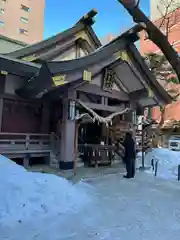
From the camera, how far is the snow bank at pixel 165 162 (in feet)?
34.6

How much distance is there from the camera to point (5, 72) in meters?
8.61

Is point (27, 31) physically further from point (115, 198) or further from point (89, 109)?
point (115, 198)

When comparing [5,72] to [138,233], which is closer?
[138,233]

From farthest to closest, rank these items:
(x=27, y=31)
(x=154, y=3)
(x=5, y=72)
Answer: (x=27, y=31), (x=154, y=3), (x=5, y=72)

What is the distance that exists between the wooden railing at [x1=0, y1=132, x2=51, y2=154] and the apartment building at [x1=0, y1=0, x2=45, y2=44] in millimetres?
33866

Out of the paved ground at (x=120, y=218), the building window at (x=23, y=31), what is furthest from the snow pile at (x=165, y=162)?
the building window at (x=23, y=31)

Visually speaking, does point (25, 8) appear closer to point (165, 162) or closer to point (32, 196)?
point (165, 162)

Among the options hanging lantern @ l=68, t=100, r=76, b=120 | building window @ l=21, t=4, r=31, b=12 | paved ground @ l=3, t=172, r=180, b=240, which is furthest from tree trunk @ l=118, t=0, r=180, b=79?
building window @ l=21, t=4, r=31, b=12

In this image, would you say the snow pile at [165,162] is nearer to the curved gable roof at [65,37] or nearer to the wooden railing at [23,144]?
the wooden railing at [23,144]

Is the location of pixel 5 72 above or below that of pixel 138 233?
above

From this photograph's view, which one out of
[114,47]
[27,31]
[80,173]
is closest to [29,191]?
[80,173]

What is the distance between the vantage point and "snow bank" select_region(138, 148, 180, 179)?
34.6 ft

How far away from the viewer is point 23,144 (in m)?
9.69

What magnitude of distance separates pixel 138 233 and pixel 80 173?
501cm
